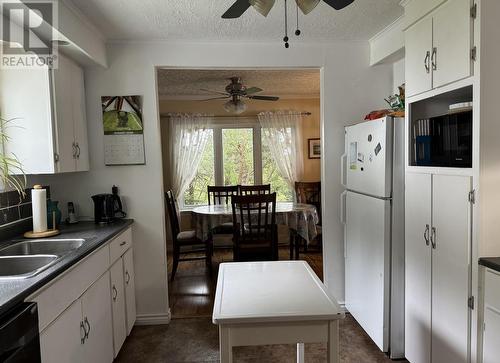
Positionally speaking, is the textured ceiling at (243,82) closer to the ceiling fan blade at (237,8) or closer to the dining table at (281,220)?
the dining table at (281,220)

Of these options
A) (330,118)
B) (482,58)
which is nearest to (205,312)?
(330,118)

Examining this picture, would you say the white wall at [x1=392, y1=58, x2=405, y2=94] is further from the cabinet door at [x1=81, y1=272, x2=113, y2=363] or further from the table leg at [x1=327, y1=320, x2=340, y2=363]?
the cabinet door at [x1=81, y1=272, x2=113, y2=363]

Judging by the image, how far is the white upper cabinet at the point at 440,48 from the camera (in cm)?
158

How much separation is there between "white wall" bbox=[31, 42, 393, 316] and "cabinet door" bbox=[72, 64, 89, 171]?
8 centimetres

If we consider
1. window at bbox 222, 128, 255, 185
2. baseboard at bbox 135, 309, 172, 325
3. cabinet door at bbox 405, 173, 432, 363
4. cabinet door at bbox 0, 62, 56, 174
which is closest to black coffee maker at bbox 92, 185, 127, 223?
cabinet door at bbox 0, 62, 56, 174

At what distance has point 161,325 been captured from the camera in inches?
111

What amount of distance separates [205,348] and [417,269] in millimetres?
1582

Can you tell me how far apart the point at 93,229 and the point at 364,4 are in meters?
2.38

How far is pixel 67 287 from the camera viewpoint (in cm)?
159

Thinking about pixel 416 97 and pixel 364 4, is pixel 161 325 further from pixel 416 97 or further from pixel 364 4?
pixel 364 4

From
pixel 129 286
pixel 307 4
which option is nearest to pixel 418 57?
pixel 307 4

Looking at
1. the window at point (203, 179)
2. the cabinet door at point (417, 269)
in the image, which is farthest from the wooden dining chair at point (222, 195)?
the cabinet door at point (417, 269)

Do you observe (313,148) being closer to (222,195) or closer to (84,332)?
(222,195)

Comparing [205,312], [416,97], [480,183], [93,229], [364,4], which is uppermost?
[364,4]
